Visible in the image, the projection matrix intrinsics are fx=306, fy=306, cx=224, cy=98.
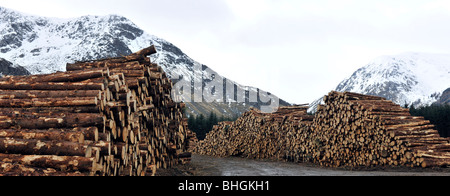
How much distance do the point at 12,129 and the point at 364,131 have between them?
1219cm

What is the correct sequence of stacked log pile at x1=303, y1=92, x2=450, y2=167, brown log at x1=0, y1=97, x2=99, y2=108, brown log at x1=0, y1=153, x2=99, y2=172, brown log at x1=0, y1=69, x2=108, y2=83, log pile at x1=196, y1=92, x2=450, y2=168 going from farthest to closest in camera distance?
log pile at x1=196, y1=92, x2=450, y2=168, stacked log pile at x1=303, y1=92, x2=450, y2=167, brown log at x1=0, y1=69, x2=108, y2=83, brown log at x1=0, y1=97, x2=99, y2=108, brown log at x1=0, y1=153, x2=99, y2=172

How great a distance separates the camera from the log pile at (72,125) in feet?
16.7

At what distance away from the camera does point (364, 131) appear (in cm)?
1287

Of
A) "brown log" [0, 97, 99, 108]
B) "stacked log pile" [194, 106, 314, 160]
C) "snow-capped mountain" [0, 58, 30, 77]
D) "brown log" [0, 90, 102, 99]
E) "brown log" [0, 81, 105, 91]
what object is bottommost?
"stacked log pile" [194, 106, 314, 160]

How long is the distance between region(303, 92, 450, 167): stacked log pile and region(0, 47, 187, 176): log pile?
8833 mm

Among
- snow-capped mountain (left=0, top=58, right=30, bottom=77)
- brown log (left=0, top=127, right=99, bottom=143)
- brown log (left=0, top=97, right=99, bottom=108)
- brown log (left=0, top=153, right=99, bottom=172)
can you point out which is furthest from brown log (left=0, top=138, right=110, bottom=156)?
snow-capped mountain (left=0, top=58, right=30, bottom=77)

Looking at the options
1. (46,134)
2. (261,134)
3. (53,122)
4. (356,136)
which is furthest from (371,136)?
(46,134)

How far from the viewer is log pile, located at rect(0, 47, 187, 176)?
5.10m

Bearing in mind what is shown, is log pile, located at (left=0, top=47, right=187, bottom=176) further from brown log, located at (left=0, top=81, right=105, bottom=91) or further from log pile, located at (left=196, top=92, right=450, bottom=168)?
log pile, located at (left=196, top=92, right=450, bottom=168)

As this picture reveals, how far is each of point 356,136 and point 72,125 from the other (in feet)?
37.3

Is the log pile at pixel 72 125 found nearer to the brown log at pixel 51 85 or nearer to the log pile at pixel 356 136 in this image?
the brown log at pixel 51 85

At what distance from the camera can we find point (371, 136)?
41.4ft
